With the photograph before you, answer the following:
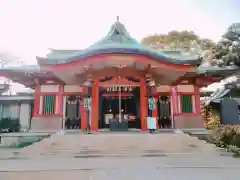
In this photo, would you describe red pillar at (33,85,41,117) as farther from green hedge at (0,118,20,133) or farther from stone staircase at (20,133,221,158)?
stone staircase at (20,133,221,158)

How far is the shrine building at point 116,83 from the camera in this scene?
11.3 metres

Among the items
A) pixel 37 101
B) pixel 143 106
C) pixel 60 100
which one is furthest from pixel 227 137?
pixel 37 101

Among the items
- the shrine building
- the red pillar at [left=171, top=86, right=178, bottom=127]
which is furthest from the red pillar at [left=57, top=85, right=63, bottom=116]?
the red pillar at [left=171, top=86, right=178, bottom=127]

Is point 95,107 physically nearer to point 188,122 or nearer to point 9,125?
point 188,122

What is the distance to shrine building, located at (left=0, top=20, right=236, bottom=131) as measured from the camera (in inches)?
444

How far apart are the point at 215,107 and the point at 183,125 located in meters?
5.86

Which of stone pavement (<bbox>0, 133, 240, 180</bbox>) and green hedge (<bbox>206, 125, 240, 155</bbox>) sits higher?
green hedge (<bbox>206, 125, 240, 155</bbox>)

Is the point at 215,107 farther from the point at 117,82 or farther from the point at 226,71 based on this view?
the point at 117,82

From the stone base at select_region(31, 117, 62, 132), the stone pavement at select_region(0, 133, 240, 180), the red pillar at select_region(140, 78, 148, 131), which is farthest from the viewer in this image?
the stone base at select_region(31, 117, 62, 132)

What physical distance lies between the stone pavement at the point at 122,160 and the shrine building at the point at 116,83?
2.67 m

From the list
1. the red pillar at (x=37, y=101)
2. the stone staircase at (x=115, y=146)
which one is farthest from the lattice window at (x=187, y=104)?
the red pillar at (x=37, y=101)

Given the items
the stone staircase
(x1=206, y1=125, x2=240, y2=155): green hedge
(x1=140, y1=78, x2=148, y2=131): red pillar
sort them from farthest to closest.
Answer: (x1=140, y1=78, x2=148, y2=131): red pillar
(x1=206, y1=125, x2=240, y2=155): green hedge
the stone staircase

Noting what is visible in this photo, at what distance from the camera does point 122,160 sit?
24.0 ft

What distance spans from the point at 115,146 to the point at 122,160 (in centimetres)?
166
